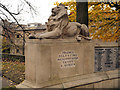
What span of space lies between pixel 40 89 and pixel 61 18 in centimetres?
274

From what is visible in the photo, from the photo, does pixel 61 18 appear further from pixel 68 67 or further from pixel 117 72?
pixel 117 72

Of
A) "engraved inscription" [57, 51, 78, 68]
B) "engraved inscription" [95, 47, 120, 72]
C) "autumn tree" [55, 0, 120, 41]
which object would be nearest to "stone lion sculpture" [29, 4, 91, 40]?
"engraved inscription" [57, 51, 78, 68]

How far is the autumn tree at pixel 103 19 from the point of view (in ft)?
38.9

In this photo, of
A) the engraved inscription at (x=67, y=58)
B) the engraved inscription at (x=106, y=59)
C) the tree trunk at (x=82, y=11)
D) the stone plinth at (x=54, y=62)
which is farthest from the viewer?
the tree trunk at (x=82, y=11)

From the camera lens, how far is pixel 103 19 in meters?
11.9

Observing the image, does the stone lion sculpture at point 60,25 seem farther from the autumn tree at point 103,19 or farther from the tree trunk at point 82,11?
the autumn tree at point 103,19

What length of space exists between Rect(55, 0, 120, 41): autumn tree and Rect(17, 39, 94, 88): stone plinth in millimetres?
6068

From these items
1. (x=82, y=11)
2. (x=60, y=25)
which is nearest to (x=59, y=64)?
(x=60, y=25)

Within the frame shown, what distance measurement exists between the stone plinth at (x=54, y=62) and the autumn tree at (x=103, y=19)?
607 centimetres

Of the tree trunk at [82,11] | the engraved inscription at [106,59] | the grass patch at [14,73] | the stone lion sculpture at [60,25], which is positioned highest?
the tree trunk at [82,11]

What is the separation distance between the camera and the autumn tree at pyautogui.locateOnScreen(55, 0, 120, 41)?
38.9 feet


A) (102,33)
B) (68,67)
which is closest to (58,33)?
(68,67)

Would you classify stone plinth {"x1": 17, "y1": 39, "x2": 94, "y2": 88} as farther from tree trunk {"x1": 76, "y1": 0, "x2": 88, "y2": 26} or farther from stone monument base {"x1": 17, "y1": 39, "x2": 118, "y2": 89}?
tree trunk {"x1": 76, "y1": 0, "x2": 88, "y2": 26}

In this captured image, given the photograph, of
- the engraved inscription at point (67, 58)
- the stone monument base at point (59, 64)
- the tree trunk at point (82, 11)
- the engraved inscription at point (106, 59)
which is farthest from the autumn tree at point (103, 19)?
the engraved inscription at point (67, 58)
